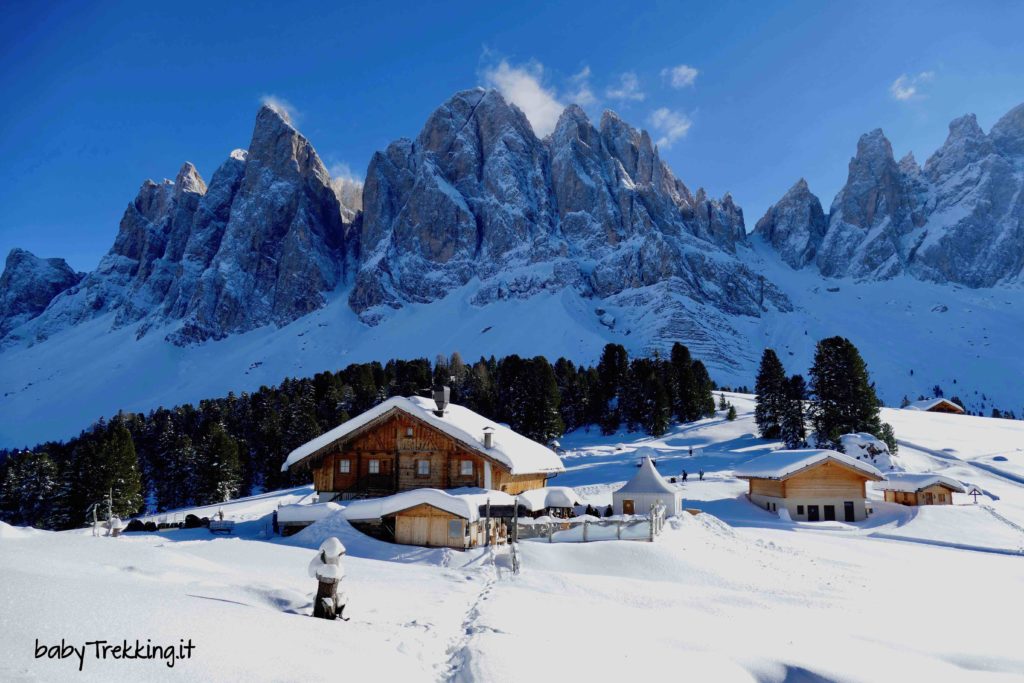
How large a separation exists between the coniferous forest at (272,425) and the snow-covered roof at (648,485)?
122 ft

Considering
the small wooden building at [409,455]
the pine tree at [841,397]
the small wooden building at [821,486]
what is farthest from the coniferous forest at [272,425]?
the small wooden building at [821,486]

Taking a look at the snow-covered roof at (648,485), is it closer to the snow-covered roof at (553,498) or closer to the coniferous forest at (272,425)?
the snow-covered roof at (553,498)

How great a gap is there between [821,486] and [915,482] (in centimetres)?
751

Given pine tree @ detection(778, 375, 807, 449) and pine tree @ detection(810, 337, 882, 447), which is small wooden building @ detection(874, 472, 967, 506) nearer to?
pine tree @ detection(810, 337, 882, 447)

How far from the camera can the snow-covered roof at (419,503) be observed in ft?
71.9

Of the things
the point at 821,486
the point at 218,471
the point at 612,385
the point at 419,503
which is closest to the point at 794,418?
the point at 821,486

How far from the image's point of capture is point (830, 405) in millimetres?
59594


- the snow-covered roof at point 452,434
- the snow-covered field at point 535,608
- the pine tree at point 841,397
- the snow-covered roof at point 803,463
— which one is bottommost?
the snow-covered field at point 535,608

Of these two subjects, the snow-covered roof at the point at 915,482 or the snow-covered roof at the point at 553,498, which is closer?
the snow-covered roof at the point at 553,498

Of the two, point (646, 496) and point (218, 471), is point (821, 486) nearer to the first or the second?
point (646, 496)

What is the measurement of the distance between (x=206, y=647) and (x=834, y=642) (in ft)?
39.9

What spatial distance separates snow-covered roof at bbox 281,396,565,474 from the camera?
92.6ft

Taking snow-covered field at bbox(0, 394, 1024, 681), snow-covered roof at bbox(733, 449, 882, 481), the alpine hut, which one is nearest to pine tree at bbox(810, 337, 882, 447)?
snow-covered roof at bbox(733, 449, 882, 481)

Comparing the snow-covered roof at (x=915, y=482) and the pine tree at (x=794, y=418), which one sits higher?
the pine tree at (x=794, y=418)
